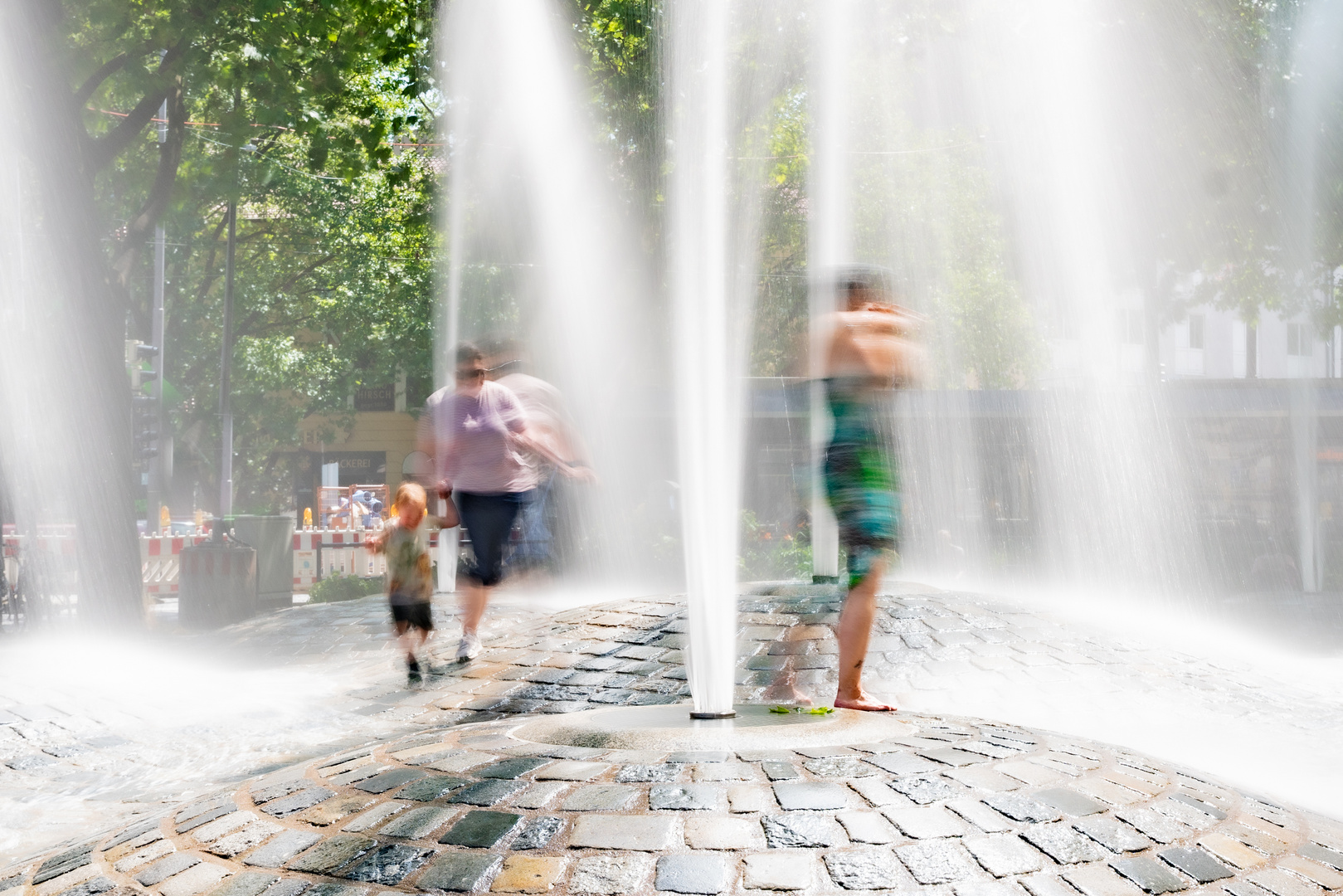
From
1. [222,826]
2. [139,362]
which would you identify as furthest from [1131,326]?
[222,826]

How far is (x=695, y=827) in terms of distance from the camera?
8.68 feet

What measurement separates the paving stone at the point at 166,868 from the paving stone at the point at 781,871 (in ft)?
3.95

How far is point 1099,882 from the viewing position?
2.47 metres

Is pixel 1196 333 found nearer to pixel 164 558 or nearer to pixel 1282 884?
pixel 164 558

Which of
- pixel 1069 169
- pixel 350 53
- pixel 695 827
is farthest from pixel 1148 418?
pixel 695 827

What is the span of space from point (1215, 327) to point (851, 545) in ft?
155

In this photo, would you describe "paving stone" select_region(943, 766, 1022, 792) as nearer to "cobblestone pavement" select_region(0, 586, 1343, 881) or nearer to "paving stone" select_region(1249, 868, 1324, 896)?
"paving stone" select_region(1249, 868, 1324, 896)

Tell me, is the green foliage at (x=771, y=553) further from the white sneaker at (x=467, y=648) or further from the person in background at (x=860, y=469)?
the person in background at (x=860, y=469)

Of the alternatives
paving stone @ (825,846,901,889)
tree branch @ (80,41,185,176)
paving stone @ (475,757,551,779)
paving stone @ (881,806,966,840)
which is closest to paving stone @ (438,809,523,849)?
paving stone @ (475,757,551,779)

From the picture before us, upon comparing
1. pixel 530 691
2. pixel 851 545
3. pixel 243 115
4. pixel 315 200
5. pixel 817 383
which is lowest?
pixel 530 691

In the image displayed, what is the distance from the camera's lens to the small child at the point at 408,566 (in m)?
6.89

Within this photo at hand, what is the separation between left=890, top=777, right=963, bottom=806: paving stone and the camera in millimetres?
2797

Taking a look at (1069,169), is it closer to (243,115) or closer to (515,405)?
(243,115)

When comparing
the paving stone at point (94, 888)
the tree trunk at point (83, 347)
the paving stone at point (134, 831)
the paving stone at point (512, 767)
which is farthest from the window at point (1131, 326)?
the paving stone at point (94, 888)
